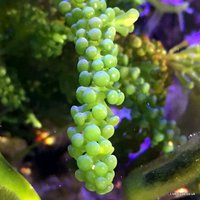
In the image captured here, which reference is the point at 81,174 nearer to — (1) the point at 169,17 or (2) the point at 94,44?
(2) the point at 94,44

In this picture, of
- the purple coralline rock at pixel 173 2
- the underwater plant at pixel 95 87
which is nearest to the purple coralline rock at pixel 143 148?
the underwater plant at pixel 95 87

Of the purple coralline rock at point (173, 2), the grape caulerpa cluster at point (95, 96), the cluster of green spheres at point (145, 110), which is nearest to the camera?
the grape caulerpa cluster at point (95, 96)

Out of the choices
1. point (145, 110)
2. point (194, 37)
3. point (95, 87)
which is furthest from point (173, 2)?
point (95, 87)

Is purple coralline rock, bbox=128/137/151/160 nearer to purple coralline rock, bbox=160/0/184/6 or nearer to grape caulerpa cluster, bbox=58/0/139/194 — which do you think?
grape caulerpa cluster, bbox=58/0/139/194

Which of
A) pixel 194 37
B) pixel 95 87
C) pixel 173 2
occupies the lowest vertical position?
pixel 194 37

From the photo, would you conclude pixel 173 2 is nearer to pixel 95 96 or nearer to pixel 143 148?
pixel 143 148

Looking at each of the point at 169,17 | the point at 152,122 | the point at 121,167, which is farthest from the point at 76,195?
the point at 169,17

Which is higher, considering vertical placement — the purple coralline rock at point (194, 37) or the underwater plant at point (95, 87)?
the underwater plant at point (95, 87)

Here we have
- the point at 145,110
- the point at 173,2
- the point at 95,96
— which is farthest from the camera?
the point at 173,2

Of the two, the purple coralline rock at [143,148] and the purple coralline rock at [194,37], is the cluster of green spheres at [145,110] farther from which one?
the purple coralline rock at [194,37]
